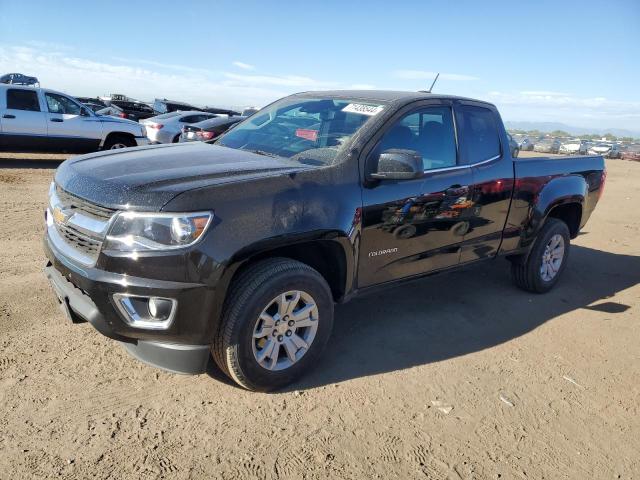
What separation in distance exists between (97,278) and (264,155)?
1458mm

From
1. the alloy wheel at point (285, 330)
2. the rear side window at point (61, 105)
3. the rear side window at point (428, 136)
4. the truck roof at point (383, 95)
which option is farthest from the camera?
the rear side window at point (61, 105)

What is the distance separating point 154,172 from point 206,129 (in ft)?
33.5

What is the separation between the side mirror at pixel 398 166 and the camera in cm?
326

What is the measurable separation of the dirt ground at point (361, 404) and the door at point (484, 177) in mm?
665

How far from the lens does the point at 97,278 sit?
2.63 meters

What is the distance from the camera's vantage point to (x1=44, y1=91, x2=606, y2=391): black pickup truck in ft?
8.61

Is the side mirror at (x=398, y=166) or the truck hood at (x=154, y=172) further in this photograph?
the side mirror at (x=398, y=166)

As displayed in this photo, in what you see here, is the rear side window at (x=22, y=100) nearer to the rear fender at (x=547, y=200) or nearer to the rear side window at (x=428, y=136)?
the rear side window at (x=428, y=136)

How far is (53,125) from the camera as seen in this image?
455 inches

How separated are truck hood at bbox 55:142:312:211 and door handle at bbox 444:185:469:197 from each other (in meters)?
1.24

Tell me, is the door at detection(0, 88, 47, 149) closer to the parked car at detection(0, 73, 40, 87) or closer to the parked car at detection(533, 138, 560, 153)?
the parked car at detection(0, 73, 40, 87)

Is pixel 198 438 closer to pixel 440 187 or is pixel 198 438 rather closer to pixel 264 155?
pixel 264 155

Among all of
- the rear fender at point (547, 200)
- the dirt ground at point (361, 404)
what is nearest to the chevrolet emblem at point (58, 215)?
the dirt ground at point (361, 404)

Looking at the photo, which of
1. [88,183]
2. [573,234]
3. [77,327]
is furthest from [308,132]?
[573,234]
